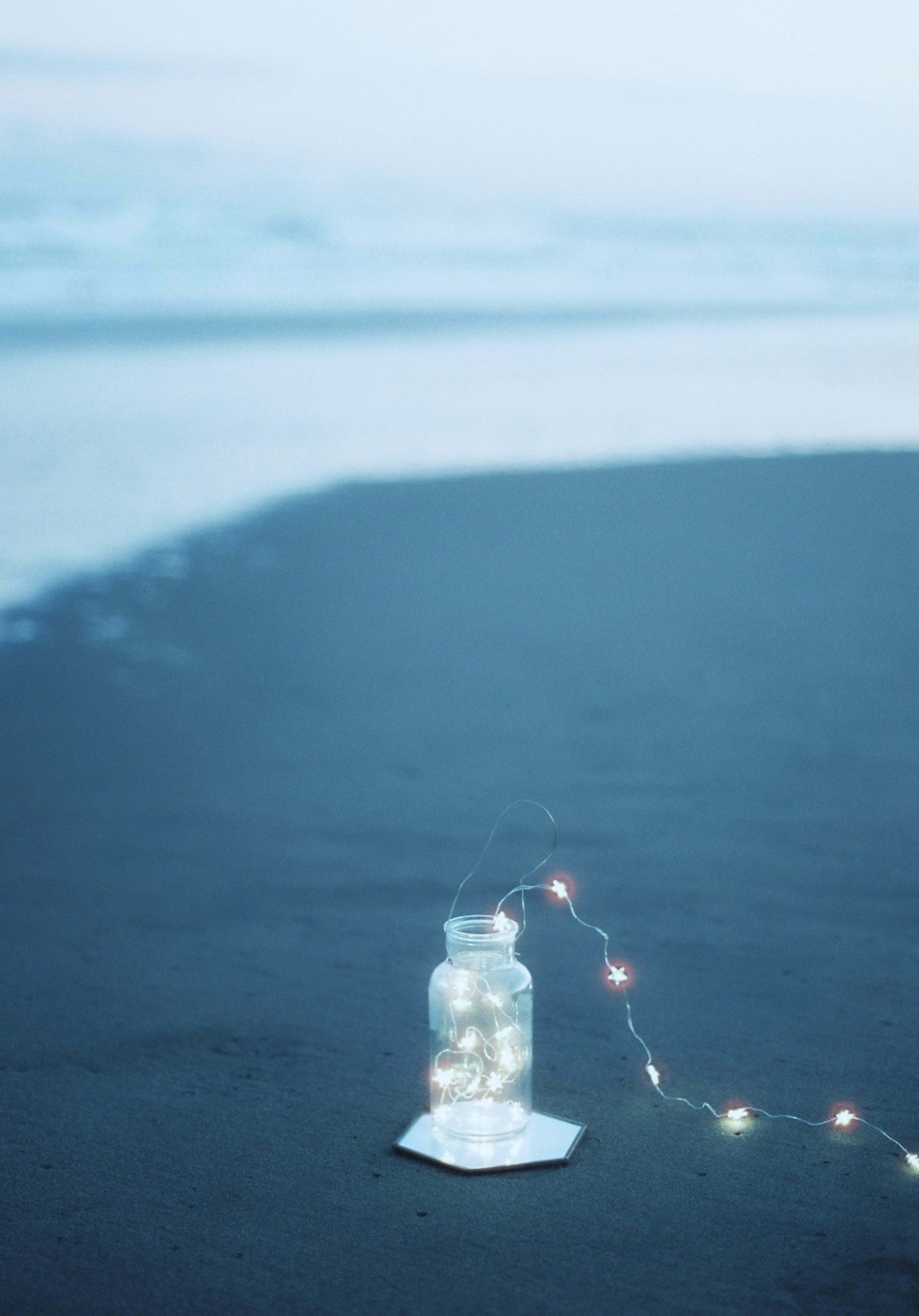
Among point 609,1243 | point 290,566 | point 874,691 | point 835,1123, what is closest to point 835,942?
point 835,1123

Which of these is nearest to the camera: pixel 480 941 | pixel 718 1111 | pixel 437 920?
pixel 480 941

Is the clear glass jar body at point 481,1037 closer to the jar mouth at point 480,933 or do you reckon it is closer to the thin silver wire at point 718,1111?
the jar mouth at point 480,933

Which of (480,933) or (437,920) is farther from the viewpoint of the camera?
(437,920)

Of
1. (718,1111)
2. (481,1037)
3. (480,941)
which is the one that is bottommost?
(718,1111)

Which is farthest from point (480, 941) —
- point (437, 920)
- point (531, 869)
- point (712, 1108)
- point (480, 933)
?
point (531, 869)

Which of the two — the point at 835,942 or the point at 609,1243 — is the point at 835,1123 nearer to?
the point at 609,1243

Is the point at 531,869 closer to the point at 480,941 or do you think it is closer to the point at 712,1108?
the point at 712,1108

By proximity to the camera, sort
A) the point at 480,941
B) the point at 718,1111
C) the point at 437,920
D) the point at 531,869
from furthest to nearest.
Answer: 1. the point at 531,869
2. the point at 437,920
3. the point at 718,1111
4. the point at 480,941
